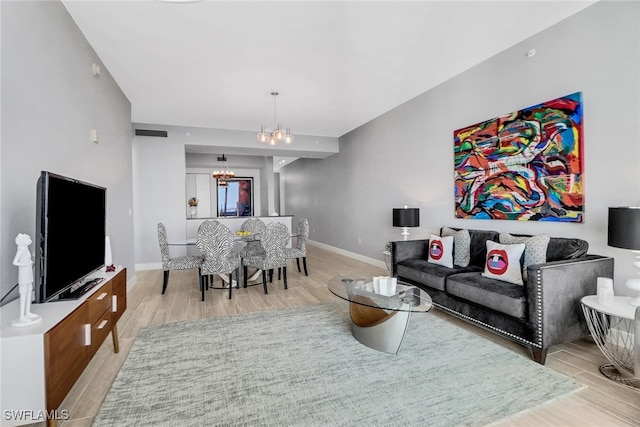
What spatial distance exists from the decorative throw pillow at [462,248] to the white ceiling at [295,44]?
2.16 meters

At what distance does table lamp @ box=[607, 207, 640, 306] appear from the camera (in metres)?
2.20

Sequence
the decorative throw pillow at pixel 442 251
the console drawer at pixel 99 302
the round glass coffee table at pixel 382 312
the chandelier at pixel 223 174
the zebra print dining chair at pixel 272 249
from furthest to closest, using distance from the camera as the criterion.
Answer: the chandelier at pixel 223 174 → the zebra print dining chair at pixel 272 249 → the decorative throw pillow at pixel 442 251 → the round glass coffee table at pixel 382 312 → the console drawer at pixel 99 302

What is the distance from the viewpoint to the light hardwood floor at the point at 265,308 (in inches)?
72.2

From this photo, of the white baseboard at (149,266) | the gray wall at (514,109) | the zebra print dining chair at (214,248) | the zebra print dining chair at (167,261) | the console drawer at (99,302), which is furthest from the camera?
the white baseboard at (149,266)

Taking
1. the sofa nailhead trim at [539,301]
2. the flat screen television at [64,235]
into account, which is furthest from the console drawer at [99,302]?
the sofa nailhead trim at [539,301]

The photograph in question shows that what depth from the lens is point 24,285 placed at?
1560 mm

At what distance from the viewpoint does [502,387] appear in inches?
82.5

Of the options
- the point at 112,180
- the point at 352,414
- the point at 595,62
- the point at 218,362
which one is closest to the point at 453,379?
the point at 352,414

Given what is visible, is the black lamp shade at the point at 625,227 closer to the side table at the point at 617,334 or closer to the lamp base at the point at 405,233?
the side table at the point at 617,334

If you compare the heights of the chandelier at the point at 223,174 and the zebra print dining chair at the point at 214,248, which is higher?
the chandelier at the point at 223,174

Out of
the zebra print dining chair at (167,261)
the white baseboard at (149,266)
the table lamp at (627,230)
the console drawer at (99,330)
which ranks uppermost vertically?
the table lamp at (627,230)

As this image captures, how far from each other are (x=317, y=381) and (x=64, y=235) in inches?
75.6

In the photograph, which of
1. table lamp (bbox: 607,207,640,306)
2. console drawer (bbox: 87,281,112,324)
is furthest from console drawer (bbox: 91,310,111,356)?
table lamp (bbox: 607,207,640,306)

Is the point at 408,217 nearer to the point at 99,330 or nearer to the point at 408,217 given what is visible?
the point at 408,217
